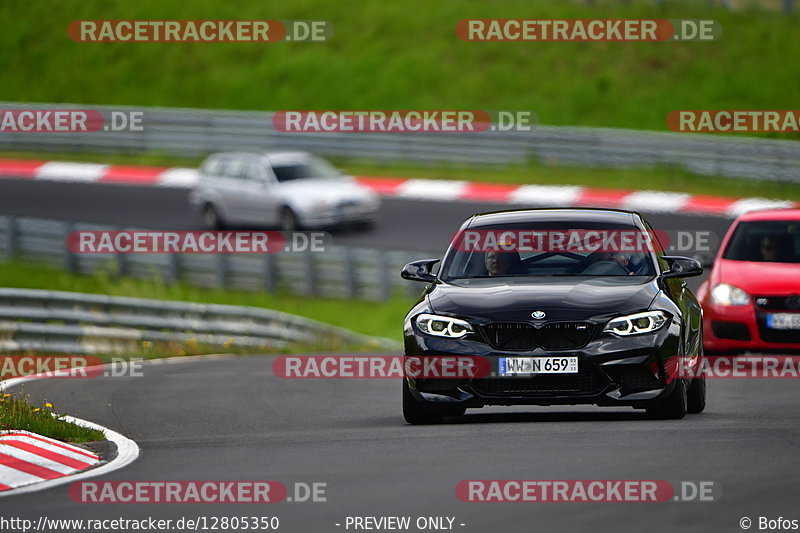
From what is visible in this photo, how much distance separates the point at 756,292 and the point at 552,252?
4069 millimetres

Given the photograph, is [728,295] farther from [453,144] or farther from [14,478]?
[453,144]

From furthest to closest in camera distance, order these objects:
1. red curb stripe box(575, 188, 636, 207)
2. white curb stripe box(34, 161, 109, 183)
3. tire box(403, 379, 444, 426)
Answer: white curb stripe box(34, 161, 109, 183) < red curb stripe box(575, 188, 636, 207) < tire box(403, 379, 444, 426)

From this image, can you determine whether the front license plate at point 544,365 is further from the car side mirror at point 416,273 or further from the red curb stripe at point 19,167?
the red curb stripe at point 19,167

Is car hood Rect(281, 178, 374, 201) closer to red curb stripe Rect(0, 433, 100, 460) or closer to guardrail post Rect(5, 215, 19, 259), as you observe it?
guardrail post Rect(5, 215, 19, 259)

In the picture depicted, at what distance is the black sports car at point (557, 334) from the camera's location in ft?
35.9

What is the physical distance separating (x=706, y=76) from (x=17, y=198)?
15959 mm

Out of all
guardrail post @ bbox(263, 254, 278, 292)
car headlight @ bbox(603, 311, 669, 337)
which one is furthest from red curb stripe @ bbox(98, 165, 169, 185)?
car headlight @ bbox(603, 311, 669, 337)

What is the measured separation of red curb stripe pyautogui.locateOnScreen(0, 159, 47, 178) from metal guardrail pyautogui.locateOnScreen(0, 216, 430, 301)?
6536mm

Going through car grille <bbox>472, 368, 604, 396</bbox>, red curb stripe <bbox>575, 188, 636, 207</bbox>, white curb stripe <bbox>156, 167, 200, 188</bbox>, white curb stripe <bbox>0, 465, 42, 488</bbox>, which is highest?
white curb stripe <bbox>156, 167, 200, 188</bbox>

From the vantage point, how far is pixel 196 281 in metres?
29.5

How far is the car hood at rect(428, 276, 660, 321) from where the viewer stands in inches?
433

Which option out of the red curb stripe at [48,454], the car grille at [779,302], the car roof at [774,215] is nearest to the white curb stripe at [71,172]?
the car roof at [774,215]

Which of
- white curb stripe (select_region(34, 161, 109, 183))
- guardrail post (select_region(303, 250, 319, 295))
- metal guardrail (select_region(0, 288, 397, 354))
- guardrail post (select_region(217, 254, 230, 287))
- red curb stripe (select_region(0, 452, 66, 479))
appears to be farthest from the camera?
white curb stripe (select_region(34, 161, 109, 183))

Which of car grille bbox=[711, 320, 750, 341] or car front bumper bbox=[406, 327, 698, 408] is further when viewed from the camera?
car grille bbox=[711, 320, 750, 341]
